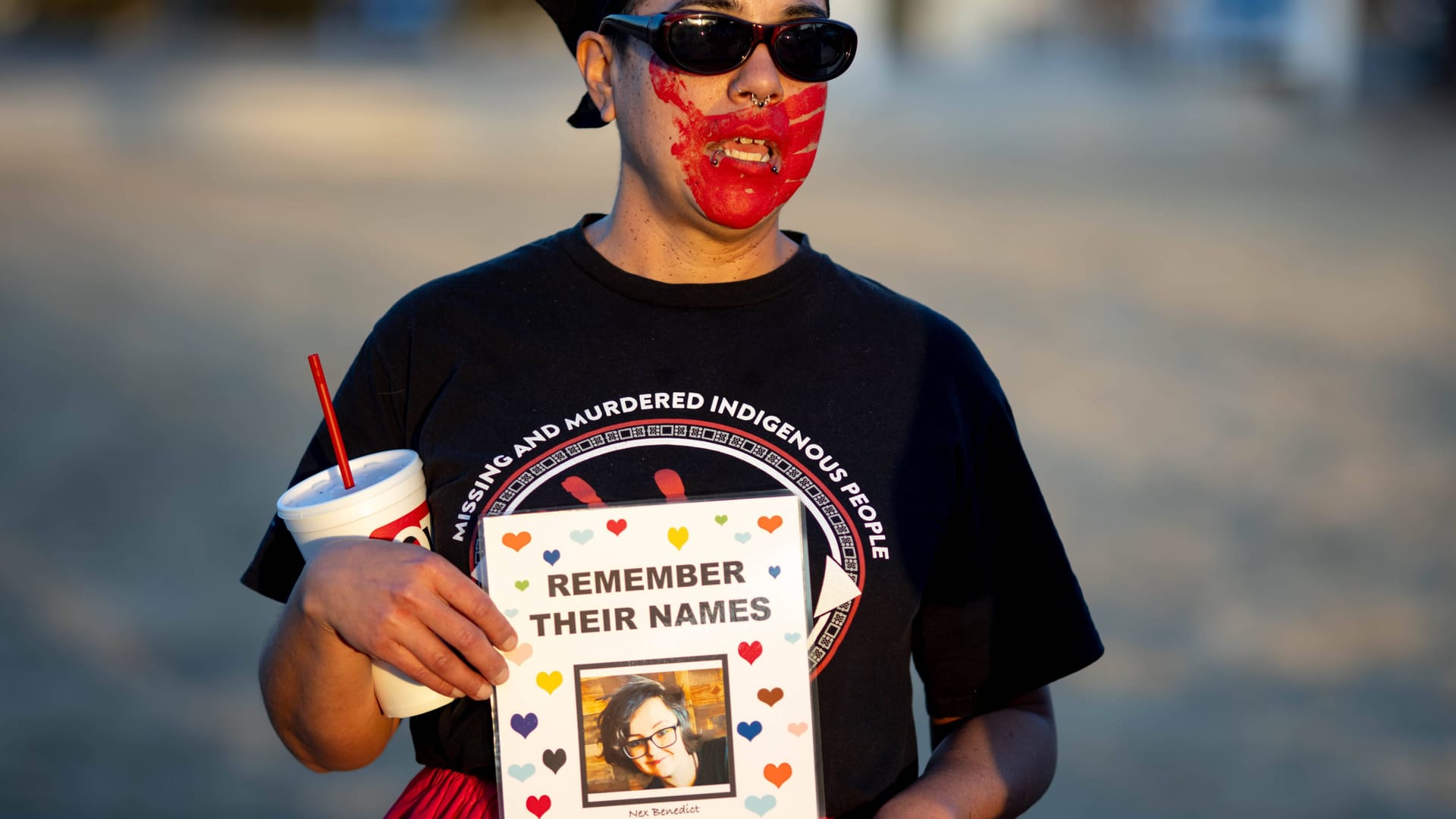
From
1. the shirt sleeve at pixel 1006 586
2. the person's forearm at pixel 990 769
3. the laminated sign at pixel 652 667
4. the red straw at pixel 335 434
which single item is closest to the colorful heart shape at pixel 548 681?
the laminated sign at pixel 652 667

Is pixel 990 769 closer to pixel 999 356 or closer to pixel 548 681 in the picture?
pixel 548 681

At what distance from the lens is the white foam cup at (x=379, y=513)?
2.01 metres

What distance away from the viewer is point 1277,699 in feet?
18.3

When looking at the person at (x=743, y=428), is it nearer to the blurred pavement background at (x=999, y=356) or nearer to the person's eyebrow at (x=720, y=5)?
the person's eyebrow at (x=720, y=5)

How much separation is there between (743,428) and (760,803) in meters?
0.53

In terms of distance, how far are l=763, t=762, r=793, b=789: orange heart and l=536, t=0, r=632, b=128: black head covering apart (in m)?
1.11

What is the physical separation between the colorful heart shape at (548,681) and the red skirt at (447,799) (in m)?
0.23

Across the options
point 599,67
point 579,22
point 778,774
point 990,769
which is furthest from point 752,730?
point 579,22

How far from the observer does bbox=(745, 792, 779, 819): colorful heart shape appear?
2.00 metres

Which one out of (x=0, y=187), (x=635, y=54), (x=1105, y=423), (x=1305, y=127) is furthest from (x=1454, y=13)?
(x=635, y=54)

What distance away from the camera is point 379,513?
2.03m

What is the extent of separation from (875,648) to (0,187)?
1580cm

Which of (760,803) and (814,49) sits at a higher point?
(814,49)

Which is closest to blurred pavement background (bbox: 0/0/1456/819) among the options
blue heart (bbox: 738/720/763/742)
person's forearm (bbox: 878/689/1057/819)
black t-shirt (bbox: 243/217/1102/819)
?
person's forearm (bbox: 878/689/1057/819)
